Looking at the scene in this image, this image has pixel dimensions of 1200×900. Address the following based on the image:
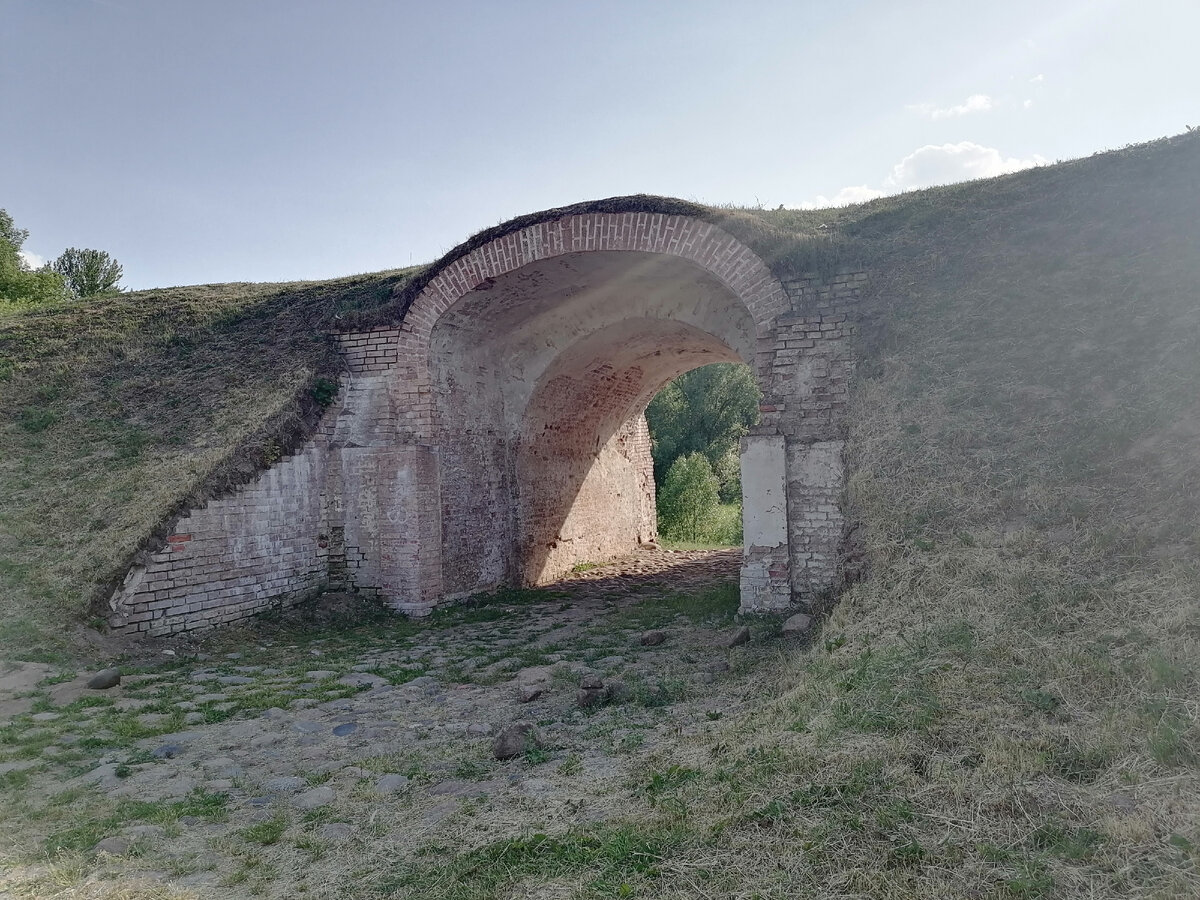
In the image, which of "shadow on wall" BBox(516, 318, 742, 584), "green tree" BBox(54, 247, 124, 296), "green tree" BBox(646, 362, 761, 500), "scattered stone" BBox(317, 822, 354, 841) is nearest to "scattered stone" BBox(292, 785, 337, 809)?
"scattered stone" BBox(317, 822, 354, 841)

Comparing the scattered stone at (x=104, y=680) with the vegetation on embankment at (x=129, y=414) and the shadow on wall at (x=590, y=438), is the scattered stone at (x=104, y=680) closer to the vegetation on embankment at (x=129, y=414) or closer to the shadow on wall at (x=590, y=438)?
the vegetation on embankment at (x=129, y=414)

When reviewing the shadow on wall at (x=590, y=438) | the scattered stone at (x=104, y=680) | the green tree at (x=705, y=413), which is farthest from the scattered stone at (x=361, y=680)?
the green tree at (x=705, y=413)

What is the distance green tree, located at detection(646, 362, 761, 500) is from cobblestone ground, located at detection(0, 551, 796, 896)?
19119 mm

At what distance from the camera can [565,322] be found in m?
10.8

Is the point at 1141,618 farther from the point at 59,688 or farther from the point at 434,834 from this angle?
the point at 59,688

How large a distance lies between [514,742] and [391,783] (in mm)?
743

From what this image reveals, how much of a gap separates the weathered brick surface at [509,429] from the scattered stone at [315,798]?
410 centimetres

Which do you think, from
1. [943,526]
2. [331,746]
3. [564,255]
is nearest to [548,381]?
[564,255]

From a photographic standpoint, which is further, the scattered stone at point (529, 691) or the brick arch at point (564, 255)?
the brick arch at point (564, 255)

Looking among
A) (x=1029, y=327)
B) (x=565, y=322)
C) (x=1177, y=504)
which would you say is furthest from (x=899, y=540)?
(x=565, y=322)

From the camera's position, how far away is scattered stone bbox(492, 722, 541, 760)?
456cm

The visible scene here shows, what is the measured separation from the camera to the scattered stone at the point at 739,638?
6.79m

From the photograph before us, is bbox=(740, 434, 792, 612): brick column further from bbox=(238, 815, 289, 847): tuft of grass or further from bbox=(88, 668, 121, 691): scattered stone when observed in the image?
bbox=(88, 668, 121, 691): scattered stone

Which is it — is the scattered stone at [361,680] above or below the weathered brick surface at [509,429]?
below
